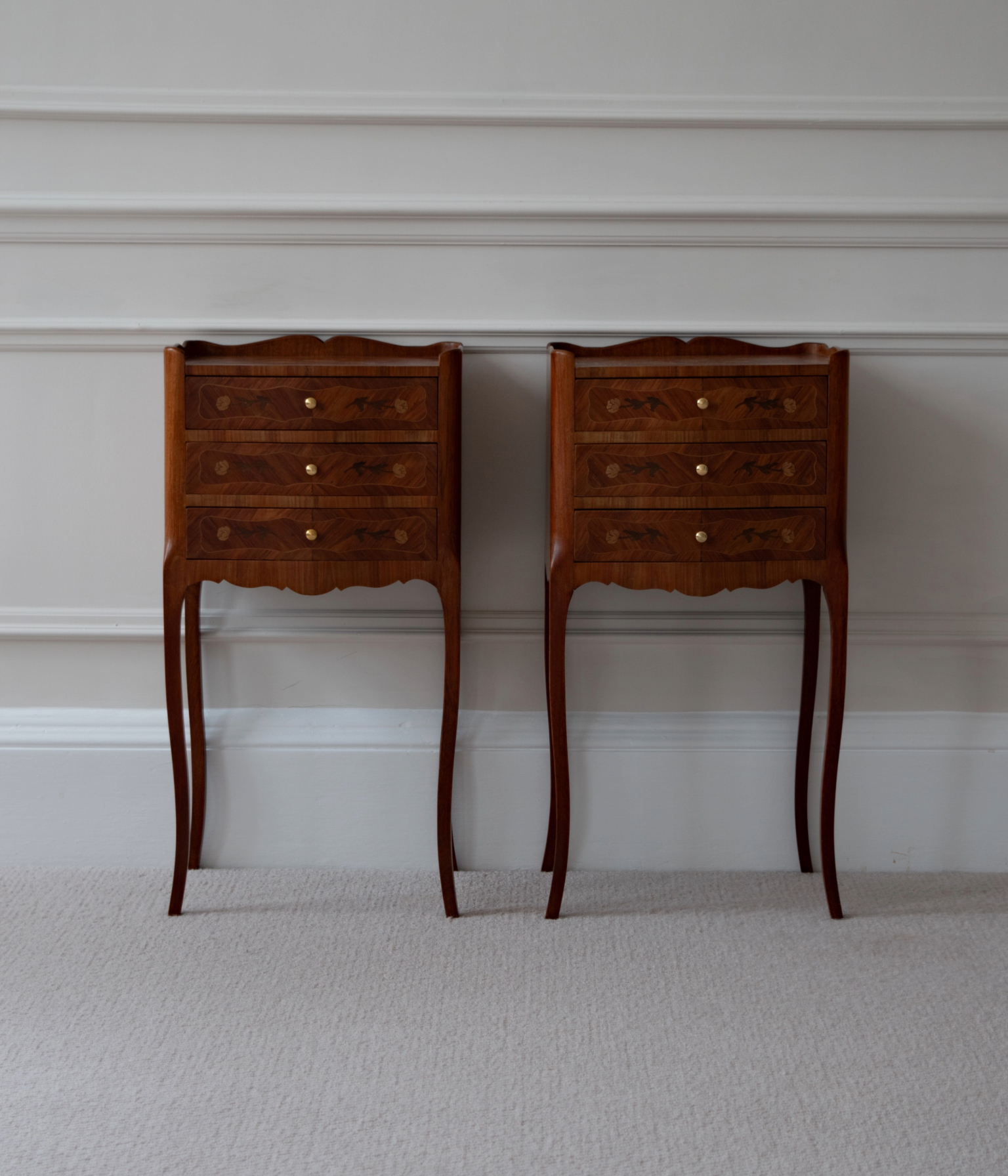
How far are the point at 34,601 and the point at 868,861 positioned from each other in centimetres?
173

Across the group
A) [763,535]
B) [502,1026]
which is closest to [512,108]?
[763,535]

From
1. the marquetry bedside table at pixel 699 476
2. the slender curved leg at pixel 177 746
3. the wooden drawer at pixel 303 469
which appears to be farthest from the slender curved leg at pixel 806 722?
the slender curved leg at pixel 177 746

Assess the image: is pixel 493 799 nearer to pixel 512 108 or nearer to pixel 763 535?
pixel 763 535

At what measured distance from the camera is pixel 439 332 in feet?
5.96

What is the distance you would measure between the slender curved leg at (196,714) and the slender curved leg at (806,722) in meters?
1.14

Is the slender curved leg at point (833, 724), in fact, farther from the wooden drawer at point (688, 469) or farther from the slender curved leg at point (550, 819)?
the slender curved leg at point (550, 819)

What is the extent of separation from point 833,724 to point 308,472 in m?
0.98

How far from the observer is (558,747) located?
1606 mm

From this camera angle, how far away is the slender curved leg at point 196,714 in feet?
5.87

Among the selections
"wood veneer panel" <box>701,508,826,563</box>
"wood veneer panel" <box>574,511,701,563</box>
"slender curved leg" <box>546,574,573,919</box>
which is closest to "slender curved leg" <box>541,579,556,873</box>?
"slender curved leg" <box>546,574,573,919</box>

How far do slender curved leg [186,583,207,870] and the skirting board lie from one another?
33 millimetres

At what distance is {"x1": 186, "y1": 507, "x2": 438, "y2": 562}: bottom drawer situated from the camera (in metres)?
1.52

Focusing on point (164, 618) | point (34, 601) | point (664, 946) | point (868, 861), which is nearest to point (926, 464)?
point (868, 861)

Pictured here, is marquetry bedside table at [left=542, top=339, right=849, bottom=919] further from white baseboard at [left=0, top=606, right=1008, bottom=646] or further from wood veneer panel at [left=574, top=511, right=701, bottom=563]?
white baseboard at [left=0, top=606, right=1008, bottom=646]
